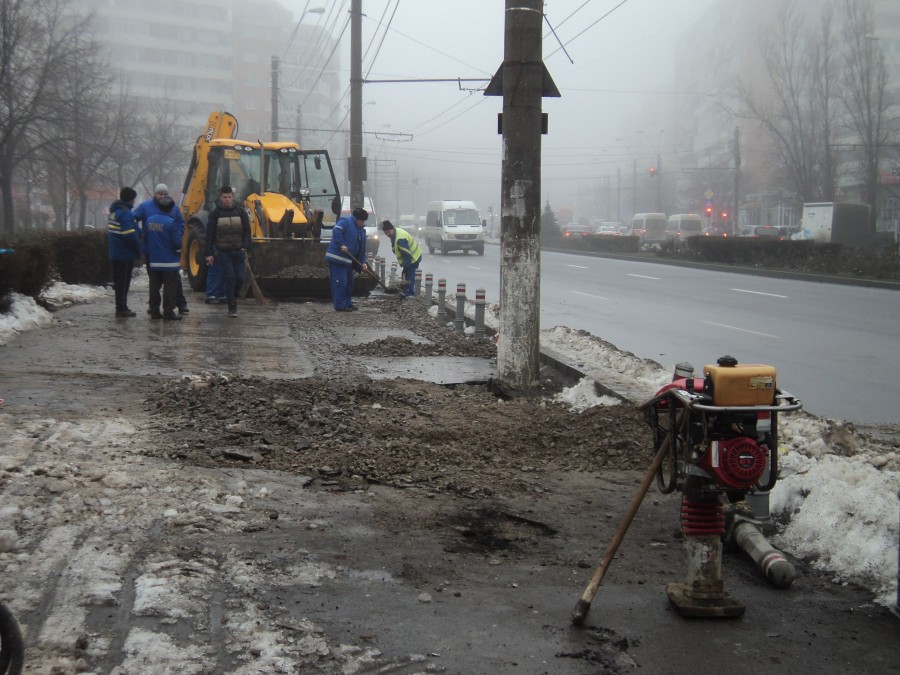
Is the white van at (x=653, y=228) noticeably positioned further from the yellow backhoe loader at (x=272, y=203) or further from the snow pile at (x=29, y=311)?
the snow pile at (x=29, y=311)

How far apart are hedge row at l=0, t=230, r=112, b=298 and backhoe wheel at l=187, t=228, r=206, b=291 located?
167 centimetres

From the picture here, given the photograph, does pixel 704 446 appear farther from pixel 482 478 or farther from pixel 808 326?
pixel 808 326

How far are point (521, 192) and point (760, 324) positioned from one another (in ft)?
27.9

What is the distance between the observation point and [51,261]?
14.3 metres

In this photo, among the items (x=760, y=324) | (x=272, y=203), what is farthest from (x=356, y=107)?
(x=760, y=324)

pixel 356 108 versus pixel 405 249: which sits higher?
pixel 356 108

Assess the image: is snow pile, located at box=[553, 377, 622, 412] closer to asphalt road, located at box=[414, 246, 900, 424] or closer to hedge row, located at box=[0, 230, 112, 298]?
asphalt road, located at box=[414, 246, 900, 424]

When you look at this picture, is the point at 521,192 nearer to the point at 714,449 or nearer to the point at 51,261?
the point at 714,449

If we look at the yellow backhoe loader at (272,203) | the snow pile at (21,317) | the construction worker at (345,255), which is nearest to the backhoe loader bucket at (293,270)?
the yellow backhoe loader at (272,203)

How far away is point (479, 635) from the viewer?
393 centimetres

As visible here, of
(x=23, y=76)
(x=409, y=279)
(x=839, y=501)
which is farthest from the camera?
(x=23, y=76)

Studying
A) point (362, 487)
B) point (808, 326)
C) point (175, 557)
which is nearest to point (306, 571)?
point (175, 557)

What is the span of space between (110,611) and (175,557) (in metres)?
0.60

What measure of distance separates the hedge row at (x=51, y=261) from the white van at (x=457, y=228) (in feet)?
88.7
